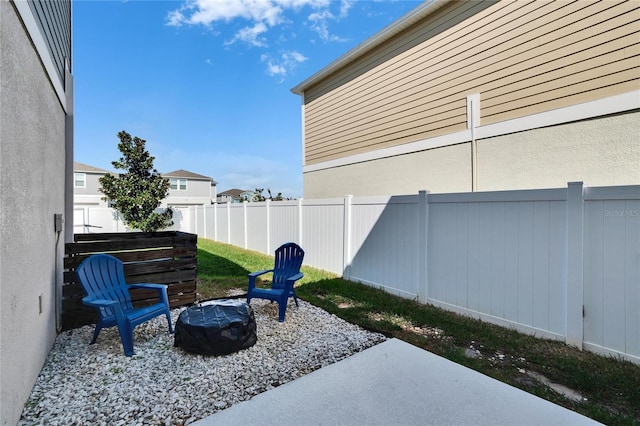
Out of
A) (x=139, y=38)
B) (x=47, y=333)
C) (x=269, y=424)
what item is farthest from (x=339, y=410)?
(x=139, y=38)

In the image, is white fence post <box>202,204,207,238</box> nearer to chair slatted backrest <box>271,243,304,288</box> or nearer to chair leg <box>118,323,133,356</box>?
chair slatted backrest <box>271,243,304,288</box>

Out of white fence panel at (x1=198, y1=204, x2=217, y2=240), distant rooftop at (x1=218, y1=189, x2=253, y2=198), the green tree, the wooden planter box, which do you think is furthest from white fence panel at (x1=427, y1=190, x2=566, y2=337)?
distant rooftop at (x1=218, y1=189, x2=253, y2=198)

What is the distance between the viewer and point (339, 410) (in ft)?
6.98

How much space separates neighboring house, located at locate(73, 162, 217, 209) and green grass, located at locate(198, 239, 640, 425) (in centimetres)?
1951

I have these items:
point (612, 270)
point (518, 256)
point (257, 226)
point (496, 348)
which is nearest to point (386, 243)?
point (518, 256)

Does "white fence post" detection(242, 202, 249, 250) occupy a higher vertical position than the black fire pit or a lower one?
higher

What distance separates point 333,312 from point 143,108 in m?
15.3

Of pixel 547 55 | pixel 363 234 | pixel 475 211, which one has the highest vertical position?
pixel 547 55

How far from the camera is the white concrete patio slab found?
2.03 m

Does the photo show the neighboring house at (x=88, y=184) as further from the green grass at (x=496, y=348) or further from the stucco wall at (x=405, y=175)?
the green grass at (x=496, y=348)

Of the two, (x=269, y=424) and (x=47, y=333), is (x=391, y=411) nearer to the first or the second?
(x=269, y=424)

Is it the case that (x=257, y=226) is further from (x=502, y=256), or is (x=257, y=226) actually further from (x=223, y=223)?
(x=502, y=256)

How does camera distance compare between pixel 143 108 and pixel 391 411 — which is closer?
pixel 391 411

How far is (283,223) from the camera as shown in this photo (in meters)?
8.43
